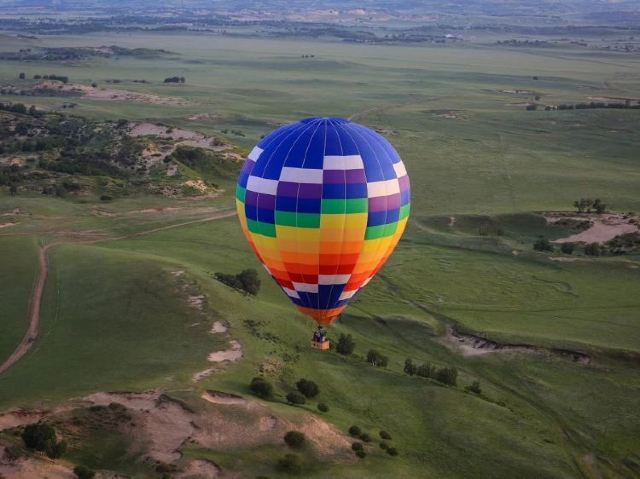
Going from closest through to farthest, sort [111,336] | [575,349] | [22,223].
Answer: [111,336] < [575,349] < [22,223]

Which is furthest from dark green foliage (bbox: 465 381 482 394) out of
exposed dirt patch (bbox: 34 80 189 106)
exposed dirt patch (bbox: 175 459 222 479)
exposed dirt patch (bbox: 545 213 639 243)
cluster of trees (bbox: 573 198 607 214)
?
exposed dirt patch (bbox: 34 80 189 106)

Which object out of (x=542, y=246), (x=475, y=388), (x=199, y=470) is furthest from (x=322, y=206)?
(x=542, y=246)

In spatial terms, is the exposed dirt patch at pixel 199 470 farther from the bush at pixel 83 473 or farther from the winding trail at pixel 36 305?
the winding trail at pixel 36 305

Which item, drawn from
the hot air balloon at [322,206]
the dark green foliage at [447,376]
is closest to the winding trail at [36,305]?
the hot air balloon at [322,206]

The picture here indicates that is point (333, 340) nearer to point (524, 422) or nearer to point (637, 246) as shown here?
point (524, 422)

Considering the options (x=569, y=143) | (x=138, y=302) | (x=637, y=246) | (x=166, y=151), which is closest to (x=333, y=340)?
(x=138, y=302)

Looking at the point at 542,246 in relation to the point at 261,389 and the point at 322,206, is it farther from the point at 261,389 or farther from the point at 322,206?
the point at 261,389

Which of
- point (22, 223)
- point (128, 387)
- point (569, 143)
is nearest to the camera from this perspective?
point (128, 387)
